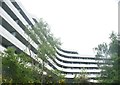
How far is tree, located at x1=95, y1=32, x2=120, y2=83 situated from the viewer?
1082 cm

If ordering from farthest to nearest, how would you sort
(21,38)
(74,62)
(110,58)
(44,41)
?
1. (74,62)
2. (21,38)
3. (44,41)
4. (110,58)

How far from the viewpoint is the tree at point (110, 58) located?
35.5 ft

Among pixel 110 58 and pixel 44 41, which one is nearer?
pixel 110 58

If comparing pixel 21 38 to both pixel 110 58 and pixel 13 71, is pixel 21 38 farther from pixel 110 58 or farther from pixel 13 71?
pixel 110 58

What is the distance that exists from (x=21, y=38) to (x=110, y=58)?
39.6ft

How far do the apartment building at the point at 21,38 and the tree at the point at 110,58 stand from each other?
348 centimetres

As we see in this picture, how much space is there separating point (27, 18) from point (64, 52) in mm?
20885

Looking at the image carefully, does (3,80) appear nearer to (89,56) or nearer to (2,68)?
(2,68)

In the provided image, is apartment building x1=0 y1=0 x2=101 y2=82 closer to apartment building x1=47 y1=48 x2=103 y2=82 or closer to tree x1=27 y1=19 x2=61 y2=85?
apartment building x1=47 y1=48 x2=103 y2=82

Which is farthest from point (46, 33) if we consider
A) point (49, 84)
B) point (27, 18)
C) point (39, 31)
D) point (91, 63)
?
point (91, 63)

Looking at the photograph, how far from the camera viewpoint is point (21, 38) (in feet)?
72.9

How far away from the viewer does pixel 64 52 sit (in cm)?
4544

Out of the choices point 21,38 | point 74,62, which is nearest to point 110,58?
point 21,38

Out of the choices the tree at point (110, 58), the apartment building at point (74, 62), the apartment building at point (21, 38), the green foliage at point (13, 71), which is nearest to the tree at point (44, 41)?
the apartment building at point (21, 38)
